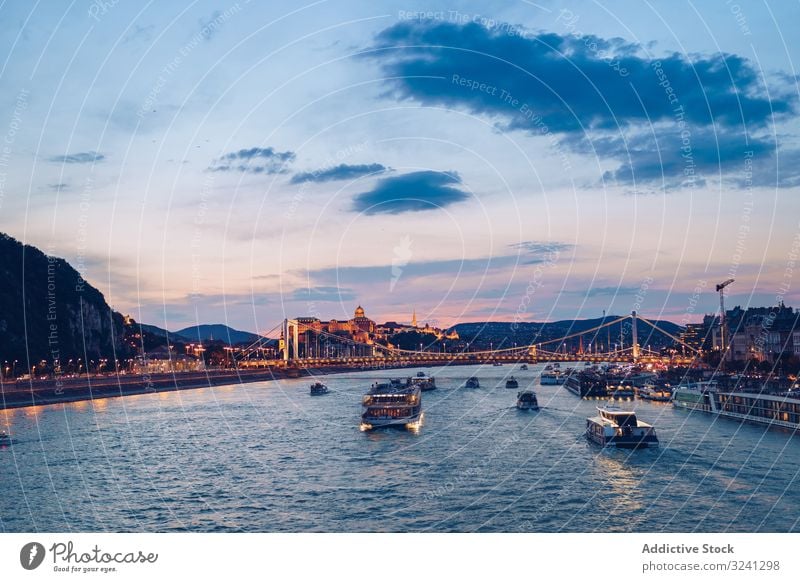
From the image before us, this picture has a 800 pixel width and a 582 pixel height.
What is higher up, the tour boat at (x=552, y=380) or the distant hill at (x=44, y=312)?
the distant hill at (x=44, y=312)

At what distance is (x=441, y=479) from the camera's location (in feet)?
67.3

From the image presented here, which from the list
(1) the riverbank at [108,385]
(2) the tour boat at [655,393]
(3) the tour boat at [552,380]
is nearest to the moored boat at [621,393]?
(2) the tour boat at [655,393]

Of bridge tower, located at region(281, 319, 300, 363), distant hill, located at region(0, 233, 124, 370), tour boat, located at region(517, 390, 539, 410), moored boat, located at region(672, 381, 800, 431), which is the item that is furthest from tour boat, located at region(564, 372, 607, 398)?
bridge tower, located at region(281, 319, 300, 363)

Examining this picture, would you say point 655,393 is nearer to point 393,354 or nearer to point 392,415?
point 392,415

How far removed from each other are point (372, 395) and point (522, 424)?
8.09 m

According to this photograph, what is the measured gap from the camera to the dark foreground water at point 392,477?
16.0m

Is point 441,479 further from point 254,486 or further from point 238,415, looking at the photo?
point 238,415

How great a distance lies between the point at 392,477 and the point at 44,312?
173 ft

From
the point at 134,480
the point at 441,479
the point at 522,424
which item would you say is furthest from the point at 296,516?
the point at 522,424

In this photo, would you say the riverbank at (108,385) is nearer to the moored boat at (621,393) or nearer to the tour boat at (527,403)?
the tour boat at (527,403)

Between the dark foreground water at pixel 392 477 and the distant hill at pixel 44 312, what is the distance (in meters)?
25.2

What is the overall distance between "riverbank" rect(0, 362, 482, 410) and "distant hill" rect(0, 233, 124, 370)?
3.20 metres

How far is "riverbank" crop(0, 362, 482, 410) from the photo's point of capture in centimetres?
4519

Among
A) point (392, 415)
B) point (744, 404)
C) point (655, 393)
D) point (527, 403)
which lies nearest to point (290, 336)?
point (655, 393)
